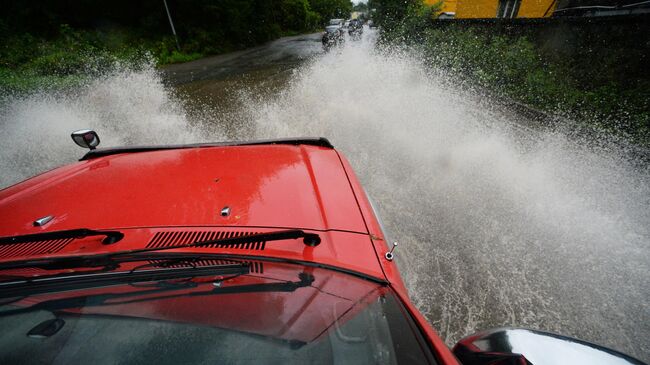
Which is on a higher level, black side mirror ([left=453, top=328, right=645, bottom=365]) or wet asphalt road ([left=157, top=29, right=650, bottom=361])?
black side mirror ([left=453, top=328, right=645, bottom=365])

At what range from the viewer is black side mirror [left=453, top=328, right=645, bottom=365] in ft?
4.08

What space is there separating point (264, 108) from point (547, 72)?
26.6 ft

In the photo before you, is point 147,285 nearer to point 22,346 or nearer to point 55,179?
point 22,346

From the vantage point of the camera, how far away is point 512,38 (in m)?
9.16

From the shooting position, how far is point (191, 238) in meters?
1.47

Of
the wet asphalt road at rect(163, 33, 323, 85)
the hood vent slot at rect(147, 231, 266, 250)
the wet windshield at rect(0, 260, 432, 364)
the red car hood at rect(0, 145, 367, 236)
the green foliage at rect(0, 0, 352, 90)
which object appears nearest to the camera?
the wet windshield at rect(0, 260, 432, 364)

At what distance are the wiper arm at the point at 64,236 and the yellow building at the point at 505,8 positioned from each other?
17.1 m

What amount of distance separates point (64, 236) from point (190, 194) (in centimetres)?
65

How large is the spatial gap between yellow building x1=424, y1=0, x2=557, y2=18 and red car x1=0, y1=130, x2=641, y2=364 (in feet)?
54.5

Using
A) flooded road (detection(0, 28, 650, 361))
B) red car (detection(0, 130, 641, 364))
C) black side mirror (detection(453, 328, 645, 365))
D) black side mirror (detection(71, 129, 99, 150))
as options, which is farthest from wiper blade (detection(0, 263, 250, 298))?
flooded road (detection(0, 28, 650, 361))

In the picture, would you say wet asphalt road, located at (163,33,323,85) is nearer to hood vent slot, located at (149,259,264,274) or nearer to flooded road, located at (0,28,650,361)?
flooded road, located at (0,28,650,361)

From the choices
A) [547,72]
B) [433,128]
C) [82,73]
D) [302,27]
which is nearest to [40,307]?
[433,128]

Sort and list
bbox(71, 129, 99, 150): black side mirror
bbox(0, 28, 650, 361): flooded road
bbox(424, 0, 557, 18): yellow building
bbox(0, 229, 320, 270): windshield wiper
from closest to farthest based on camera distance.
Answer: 1. bbox(0, 229, 320, 270): windshield wiper
2. bbox(71, 129, 99, 150): black side mirror
3. bbox(0, 28, 650, 361): flooded road
4. bbox(424, 0, 557, 18): yellow building

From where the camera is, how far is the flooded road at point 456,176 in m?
2.75
